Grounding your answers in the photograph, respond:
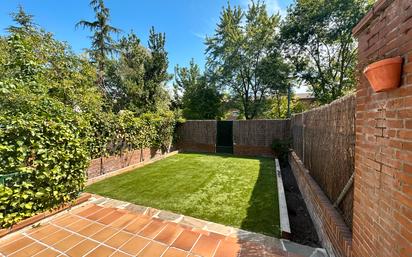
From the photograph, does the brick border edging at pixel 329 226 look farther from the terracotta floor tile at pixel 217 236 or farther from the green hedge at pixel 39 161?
the green hedge at pixel 39 161

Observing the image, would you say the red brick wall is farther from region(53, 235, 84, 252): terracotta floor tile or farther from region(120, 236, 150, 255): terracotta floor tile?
region(120, 236, 150, 255): terracotta floor tile

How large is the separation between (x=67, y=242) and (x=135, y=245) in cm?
98

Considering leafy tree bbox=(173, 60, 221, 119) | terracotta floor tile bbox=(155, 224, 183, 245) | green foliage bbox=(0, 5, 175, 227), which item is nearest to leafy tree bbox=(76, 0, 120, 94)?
leafy tree bbox=(173, 60, 221, 119)

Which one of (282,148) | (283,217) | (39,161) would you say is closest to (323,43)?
(282,148)

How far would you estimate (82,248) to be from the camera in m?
2.63

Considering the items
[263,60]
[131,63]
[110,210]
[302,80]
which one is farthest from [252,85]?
[110,210]

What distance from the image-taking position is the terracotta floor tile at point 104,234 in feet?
9.40

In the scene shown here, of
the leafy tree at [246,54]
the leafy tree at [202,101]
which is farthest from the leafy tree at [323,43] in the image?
the leafy tree at [202,101]

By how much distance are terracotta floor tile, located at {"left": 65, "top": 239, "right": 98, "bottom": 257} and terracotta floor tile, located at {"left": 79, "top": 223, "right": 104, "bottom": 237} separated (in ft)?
0.63

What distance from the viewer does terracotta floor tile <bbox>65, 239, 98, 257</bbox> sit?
8.30 feet

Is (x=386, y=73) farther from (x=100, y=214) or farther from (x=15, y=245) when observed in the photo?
(x=15, y=245)

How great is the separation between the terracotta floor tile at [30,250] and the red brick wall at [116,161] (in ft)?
11.6

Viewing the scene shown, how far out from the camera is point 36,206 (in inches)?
130

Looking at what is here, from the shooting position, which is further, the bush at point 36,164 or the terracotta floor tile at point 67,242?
the bush at point 36,164
